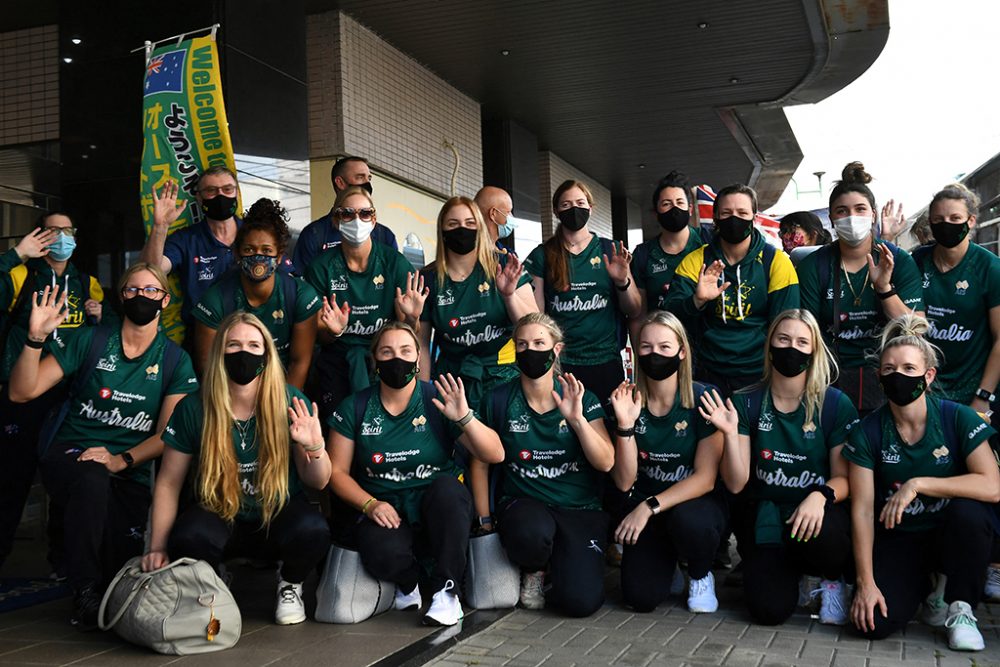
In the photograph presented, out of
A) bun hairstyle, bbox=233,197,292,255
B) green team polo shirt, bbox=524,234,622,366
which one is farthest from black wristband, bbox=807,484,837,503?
bun hairstyle, bbox=233,197,292,255

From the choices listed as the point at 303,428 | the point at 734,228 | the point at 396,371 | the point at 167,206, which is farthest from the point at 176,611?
the point at 734,228

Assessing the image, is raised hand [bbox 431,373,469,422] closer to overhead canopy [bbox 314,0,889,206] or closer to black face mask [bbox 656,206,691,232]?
black face mask [bbox 656,206,691,232]

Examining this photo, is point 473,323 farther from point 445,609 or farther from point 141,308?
point 141,308

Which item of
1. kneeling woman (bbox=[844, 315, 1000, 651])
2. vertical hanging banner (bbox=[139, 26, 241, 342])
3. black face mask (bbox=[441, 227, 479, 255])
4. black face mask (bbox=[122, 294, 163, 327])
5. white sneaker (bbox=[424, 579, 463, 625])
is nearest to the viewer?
kneeling woman (bbox=[844, 315, 1000, 651])

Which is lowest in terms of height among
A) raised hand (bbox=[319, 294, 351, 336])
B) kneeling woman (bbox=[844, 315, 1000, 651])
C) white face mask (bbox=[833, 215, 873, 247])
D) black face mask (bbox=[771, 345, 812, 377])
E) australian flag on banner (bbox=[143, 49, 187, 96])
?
kneeling woman (bbox=[844, 315, 1000, 651])

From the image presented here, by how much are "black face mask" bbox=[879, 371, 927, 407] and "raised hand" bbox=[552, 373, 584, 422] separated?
1.41 m

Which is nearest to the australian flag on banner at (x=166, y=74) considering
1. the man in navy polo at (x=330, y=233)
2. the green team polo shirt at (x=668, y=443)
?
the man in navy polo at (x=330, y=233)

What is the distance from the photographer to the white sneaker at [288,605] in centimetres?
484

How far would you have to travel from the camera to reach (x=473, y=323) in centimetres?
570

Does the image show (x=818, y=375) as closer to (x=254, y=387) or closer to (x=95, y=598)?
(x=254, y=387)

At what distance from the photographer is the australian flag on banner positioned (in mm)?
6520

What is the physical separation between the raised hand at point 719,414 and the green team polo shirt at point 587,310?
1188 millimetres

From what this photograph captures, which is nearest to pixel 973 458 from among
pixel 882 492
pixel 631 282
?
pixel 882 492

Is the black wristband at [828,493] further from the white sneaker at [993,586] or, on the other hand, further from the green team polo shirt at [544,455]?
the green team polo shirt at [544,455]
